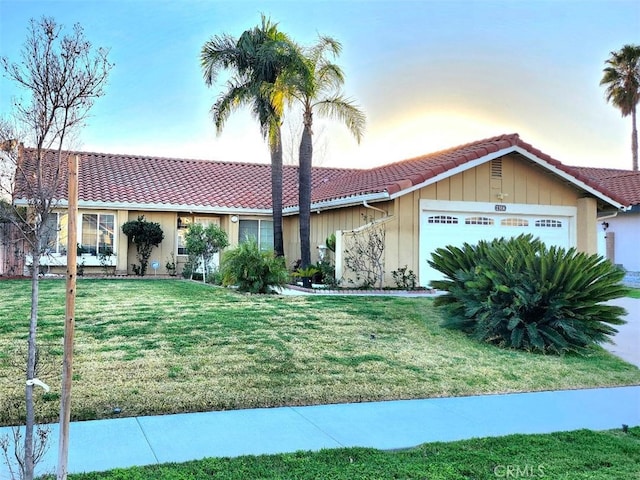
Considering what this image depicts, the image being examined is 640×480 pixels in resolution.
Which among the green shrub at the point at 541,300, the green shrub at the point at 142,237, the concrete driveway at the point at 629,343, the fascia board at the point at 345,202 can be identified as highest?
the fascia board at the point at 345,202

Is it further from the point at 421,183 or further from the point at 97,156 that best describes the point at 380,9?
the point at 97,156

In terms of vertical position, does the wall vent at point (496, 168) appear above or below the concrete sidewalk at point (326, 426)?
above

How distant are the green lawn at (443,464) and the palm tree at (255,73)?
12.6 m

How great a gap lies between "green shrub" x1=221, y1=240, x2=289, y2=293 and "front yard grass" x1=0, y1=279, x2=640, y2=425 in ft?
7.48

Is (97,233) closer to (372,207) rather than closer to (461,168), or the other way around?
(372,207)

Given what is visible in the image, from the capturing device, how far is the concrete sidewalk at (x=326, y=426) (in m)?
4.62

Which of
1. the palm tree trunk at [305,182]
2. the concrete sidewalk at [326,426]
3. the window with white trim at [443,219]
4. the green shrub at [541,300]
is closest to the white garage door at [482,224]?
the window with white trim at [443,219]

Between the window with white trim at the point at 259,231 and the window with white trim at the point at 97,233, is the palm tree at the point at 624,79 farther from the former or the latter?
the window with white trim at the point at 97,233

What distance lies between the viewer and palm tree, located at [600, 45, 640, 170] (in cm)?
3669

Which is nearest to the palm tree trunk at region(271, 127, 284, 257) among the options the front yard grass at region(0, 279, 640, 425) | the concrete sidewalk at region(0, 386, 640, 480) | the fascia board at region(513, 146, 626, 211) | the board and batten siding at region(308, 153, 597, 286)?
the board and batten siding at region(308, 153, 597, 286)

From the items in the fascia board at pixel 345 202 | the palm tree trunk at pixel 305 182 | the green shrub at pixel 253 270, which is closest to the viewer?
the green shrub at pixel 253 270

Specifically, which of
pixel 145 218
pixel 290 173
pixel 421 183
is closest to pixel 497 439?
pixel 421 183

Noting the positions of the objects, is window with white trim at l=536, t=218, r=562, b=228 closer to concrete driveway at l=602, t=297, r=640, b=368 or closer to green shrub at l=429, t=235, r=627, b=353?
concrete driveway at l=602, t=297, r=640, b=368

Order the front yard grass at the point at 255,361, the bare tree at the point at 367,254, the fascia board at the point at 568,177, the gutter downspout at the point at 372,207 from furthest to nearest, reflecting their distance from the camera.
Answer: the fascia board at the point at 568,177
the gutter downspout at the point at 372,207
the bare tree at the point at 367,254
the front yard grass at the point at 255,361
